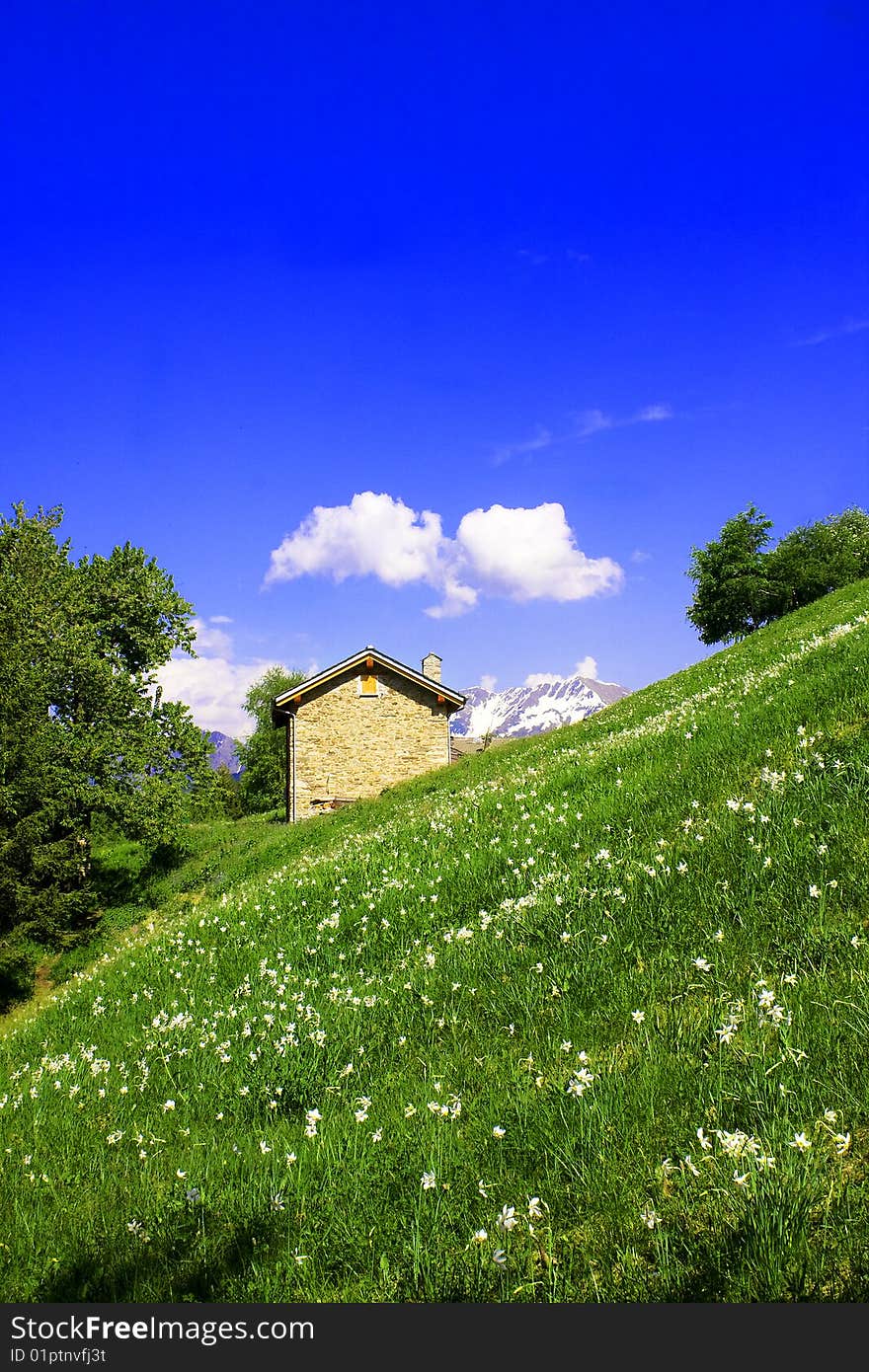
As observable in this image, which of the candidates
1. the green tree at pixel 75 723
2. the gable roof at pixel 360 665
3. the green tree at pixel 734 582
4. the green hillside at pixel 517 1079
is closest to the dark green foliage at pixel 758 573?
the green tree at pixel 734 582

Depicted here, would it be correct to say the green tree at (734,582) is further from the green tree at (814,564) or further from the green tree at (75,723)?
the green tree at (75,723)

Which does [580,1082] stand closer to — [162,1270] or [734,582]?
[162,1270]

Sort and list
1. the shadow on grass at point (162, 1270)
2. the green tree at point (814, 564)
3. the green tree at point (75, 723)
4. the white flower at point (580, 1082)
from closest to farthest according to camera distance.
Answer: the shadow on grass at point (162, 1270) → the white flower at point (580, 1082) → the green tree at point (75, 723) → the green tree at point (814, 564)

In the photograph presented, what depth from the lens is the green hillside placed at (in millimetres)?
3371

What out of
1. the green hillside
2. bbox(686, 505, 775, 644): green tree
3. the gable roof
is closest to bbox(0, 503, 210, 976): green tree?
the gable roof

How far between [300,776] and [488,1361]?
3822 centimetres

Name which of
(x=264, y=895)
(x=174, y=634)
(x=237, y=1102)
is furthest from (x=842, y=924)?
(x=174, y=634)

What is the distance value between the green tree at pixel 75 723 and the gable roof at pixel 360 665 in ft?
20.7

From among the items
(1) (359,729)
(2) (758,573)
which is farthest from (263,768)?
(2) (758,573)

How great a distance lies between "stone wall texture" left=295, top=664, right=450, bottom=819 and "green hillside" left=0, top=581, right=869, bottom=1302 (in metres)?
31.1

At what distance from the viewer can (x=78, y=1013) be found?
370 inches

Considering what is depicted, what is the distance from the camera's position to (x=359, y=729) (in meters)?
41.1

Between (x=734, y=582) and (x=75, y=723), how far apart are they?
54.6m

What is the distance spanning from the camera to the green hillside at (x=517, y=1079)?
337 cm
